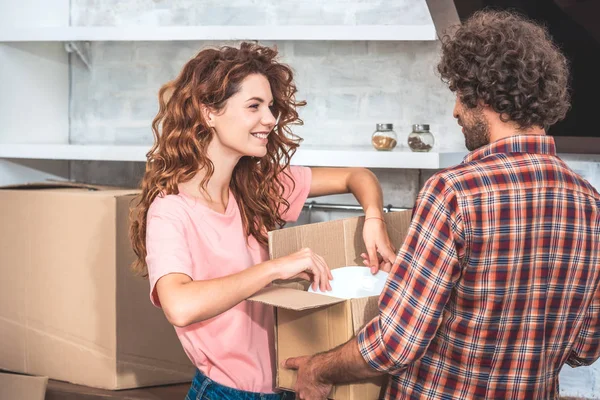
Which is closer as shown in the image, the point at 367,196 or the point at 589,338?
the point at 589,338

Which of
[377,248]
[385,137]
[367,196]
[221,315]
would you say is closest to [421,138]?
[385,137]

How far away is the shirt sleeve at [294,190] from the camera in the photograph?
171 cm

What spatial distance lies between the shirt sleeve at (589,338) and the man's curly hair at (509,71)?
1.12 feet

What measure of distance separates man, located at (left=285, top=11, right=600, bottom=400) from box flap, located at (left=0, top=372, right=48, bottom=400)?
1.06 meters

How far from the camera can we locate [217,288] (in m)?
1.29

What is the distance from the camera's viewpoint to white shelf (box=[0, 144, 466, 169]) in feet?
6.69

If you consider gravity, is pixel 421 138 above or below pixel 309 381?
above

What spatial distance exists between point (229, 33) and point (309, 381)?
1116mm

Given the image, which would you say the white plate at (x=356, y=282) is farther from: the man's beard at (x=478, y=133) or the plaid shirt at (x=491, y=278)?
the man's beard at (x=478, y=133)

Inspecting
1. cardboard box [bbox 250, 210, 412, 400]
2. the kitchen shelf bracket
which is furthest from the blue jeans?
the kitchen shelf bracket

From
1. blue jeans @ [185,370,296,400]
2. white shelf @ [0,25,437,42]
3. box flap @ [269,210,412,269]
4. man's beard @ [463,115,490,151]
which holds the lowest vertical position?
blue jeans @ [185,370,296,400]

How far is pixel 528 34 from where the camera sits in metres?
1.18

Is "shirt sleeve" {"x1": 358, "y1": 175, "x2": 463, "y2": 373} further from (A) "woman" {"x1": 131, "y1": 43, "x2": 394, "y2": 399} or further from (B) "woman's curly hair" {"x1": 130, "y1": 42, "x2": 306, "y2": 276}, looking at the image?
(B) "woman's curly hair" {"x1": 130, "y1": 42, "x2": 306, "y2": 276}

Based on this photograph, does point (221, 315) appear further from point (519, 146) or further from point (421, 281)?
point (519, 146)
